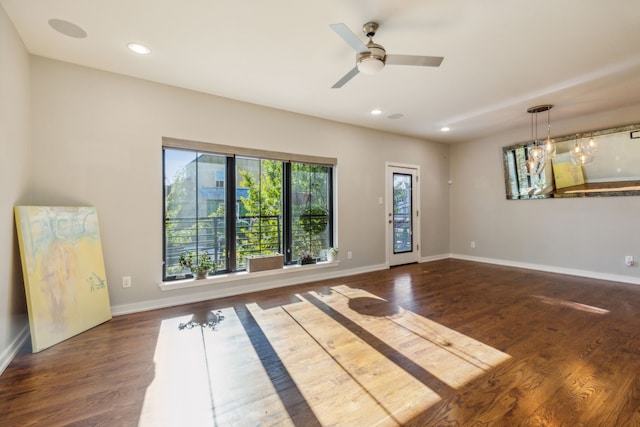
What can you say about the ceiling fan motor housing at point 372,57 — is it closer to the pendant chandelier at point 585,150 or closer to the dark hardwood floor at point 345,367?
the dark hardwood floor at point 345,367

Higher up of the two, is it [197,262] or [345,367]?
[197,262]

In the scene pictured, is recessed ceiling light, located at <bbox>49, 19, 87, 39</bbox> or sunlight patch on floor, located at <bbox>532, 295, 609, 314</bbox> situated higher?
recessed ceiling light, located at <bbox>49, 19, 87, 39</bbox>

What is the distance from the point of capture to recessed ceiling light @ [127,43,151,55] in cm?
261

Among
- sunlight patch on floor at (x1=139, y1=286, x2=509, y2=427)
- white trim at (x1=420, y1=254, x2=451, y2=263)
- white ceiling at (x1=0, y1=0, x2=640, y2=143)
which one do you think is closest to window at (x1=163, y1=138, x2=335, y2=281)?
white ceiling at (x1=0, y1=0, x2=640, y2=143)

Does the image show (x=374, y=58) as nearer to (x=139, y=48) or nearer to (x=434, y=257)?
(x=139, y=48)

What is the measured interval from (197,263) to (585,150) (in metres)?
6.20

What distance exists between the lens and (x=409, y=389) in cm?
181

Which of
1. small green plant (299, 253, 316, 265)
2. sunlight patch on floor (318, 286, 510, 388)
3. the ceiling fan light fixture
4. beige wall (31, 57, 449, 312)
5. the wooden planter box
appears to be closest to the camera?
sunlight patch on floor (318, 286, 510, 388)

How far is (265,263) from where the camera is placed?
4035 millimetres

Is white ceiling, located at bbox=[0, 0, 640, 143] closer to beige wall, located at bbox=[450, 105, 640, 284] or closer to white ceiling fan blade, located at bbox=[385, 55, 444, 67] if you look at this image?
white ceiling fan blade, located at bbox=[385, 55, 444, 67]

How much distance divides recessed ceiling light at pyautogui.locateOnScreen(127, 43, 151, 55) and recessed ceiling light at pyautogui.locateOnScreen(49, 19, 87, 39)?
0.34 meters

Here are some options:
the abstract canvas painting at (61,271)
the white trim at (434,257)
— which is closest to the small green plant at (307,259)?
the abstract canvas painting at (61,271)

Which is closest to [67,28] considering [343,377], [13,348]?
[13,348]

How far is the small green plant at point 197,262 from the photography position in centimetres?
354
